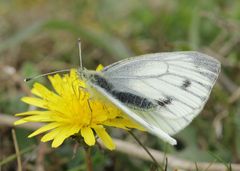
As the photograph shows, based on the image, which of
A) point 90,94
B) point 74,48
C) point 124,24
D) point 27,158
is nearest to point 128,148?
point 27,158

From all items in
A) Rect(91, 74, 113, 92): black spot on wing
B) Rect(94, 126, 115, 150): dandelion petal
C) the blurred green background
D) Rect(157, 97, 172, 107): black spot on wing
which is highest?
Rect(91, 74, 113, 92): black spot on wing

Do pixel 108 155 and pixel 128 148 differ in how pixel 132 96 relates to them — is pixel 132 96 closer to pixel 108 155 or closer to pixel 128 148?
pixel 128 148

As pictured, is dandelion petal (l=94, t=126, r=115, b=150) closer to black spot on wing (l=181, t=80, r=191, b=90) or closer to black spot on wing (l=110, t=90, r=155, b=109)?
black spot on wing (l=110, t=90, r=155, b=109)

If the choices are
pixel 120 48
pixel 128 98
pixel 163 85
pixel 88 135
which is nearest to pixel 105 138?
pixel 88 135

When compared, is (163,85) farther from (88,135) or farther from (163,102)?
(88,135)

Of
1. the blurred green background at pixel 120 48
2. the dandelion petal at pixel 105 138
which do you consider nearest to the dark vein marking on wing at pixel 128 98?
the dandelion petal at pixel 105 138

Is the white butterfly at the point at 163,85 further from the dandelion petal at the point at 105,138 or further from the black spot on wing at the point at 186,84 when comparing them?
the dandelion petal at the point at 105,138

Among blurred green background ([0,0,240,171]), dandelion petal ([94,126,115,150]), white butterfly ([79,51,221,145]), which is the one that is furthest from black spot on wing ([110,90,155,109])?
blurred green background ([0,0,240,171])
